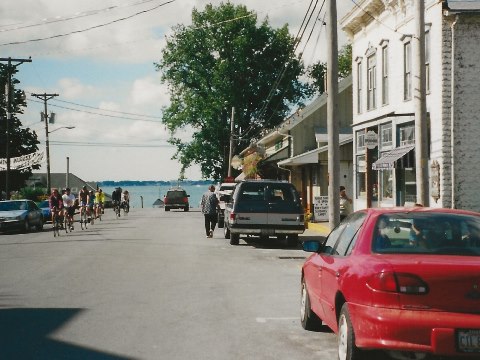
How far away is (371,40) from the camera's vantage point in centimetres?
2894

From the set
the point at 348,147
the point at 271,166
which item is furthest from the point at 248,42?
the point at 348,147

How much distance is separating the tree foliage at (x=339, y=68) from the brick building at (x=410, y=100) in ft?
129

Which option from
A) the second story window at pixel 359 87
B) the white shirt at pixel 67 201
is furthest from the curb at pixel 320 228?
the white shirt at pixel 67 201

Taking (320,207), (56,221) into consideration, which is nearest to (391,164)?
(320,207)

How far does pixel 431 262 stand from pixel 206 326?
3737mm

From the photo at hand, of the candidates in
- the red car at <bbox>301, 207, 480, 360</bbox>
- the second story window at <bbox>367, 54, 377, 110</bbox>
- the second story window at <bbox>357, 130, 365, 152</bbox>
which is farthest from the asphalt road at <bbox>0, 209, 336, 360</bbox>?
the second story window at <bbox>357, 130, 365, 152</bbox>

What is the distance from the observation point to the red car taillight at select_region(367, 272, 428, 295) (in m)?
5.63

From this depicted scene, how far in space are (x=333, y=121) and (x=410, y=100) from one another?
632 centimetres

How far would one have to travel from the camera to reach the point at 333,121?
62.5 feet

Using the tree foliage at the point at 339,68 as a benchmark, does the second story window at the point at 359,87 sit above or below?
below

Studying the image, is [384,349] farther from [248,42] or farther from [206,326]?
[248,42]

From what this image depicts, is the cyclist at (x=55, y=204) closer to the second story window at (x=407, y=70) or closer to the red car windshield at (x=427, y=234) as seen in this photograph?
the second story window at (x=407, y=70)

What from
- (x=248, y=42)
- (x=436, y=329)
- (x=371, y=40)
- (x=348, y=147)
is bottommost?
(x=436, y=329)

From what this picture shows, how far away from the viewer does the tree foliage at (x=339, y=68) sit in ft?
233
